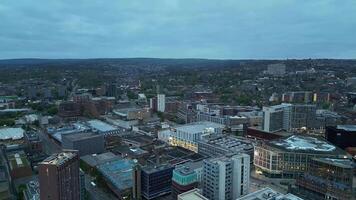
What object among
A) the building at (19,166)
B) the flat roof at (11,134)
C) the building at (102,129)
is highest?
the building at (102,129)

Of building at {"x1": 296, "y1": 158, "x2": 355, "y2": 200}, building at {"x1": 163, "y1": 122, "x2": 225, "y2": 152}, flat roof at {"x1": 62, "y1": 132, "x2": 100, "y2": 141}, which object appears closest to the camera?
building at {"x1": 296, "y1": 158, "x2": 355, "y2": 200}

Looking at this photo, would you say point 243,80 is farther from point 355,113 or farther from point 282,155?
point 282,155

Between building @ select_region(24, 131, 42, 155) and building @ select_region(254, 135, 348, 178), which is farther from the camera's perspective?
building @ select_region(24, 131, 42, 155)

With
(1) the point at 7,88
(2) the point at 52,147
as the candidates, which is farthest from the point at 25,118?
(1) the point at 7,88

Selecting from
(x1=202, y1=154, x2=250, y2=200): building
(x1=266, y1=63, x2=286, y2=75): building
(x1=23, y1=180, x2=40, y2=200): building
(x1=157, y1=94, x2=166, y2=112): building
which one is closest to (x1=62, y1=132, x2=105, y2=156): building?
(x1=23, y1=180, x2=40, y2=200): building

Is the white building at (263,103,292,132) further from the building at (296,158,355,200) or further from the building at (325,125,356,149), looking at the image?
the building at (296,158,355,200)

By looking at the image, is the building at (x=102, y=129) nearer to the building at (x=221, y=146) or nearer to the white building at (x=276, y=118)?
the building at (x=221, y=146)

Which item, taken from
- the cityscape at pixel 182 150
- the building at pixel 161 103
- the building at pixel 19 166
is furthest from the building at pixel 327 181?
the building at pixel 161 103
